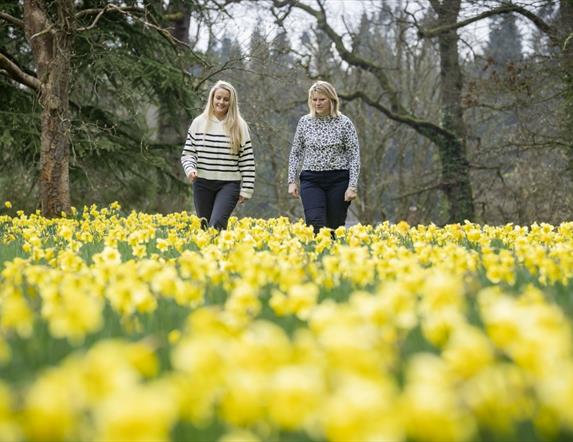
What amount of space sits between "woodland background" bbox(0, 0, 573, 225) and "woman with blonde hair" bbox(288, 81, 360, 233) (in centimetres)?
375

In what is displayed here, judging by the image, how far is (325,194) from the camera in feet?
19.6

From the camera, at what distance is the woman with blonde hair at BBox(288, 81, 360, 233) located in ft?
19.2

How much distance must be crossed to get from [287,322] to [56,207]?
7263 mm

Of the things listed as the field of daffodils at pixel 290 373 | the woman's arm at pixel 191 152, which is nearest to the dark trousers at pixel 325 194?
the woman's arm at pixel 191 152

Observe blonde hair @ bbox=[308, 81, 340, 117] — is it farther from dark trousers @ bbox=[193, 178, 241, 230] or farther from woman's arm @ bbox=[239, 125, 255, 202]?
dark trousers @ bbox=[193, 178, 241, 230]

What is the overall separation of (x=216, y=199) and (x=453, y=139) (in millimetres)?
9395

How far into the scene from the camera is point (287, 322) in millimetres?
2266

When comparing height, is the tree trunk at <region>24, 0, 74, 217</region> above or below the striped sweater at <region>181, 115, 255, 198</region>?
above

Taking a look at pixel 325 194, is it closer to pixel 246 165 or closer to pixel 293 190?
pixel 293 190

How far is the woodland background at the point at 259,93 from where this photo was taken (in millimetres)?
9008

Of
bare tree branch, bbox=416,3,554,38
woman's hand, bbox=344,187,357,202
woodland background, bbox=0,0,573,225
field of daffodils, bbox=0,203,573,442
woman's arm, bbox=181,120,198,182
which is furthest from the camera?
bare tree branch, bbox=416,3,554,38

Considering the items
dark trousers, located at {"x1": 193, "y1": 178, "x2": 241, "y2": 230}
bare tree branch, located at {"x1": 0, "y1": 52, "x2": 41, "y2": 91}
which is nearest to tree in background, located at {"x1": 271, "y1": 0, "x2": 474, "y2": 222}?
bare tree branch, located at {"x1": 0, "y1": 52, "x2": 41, "y2": 91}

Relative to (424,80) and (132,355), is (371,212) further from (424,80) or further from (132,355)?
(132,355)

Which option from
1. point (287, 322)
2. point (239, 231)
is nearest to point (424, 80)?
point (239, 231)
